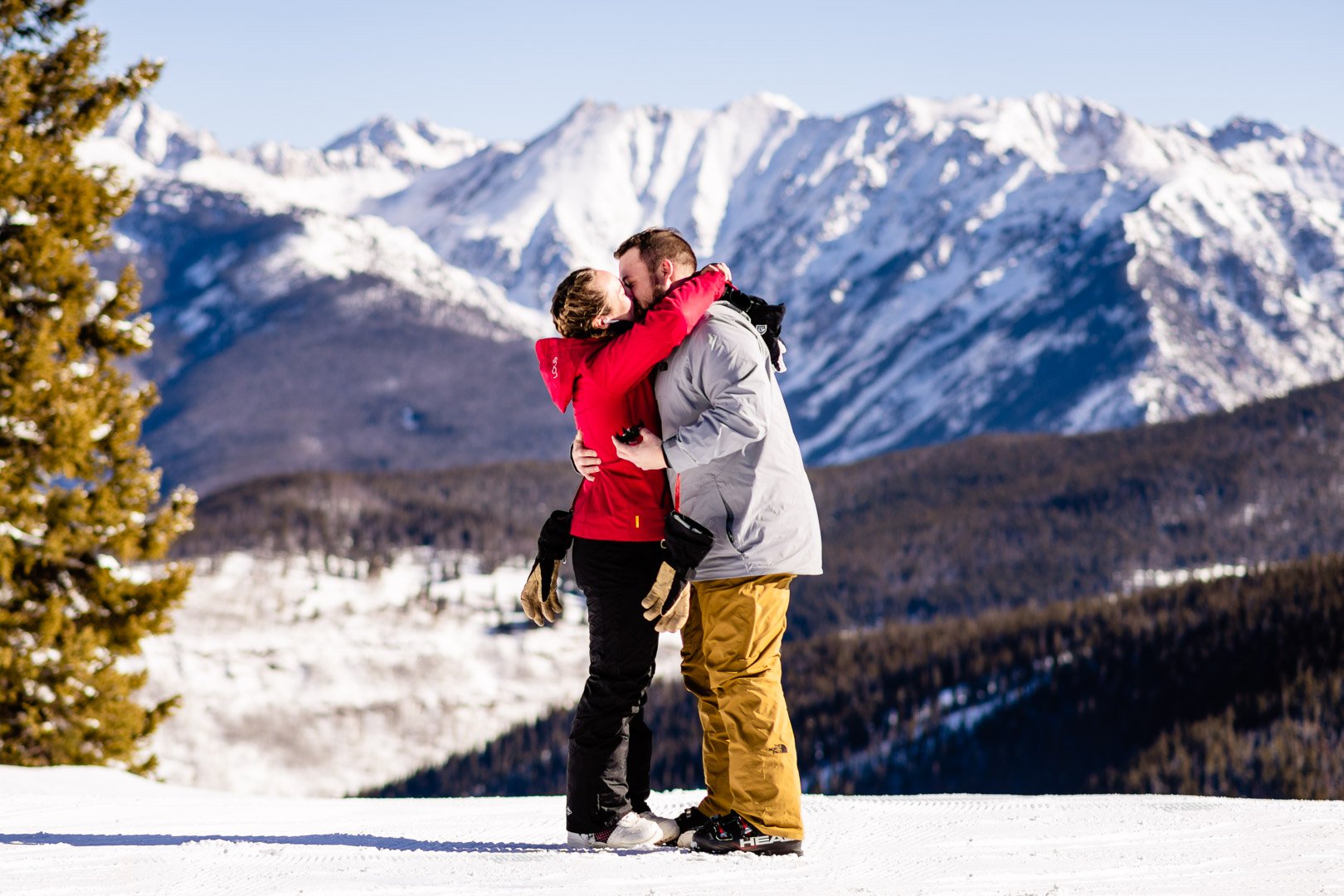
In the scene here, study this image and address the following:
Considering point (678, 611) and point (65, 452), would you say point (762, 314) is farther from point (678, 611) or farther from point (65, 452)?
point (65, 452)

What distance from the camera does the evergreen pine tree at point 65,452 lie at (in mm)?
15438

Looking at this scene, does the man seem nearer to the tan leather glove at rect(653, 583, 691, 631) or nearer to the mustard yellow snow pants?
the mustard yellow snow pants

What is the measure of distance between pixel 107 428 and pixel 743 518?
36.2ft

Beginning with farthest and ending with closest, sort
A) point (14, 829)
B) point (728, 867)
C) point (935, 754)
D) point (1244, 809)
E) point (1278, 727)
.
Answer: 1. point (935, 754)
2. point (1278, 727)
3. point (1244, 809)
4. point (14, 829)
5. point (728, 867)

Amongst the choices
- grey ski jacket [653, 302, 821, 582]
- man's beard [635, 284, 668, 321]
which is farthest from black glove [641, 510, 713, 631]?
man's beard [635, 284, 668, 321]

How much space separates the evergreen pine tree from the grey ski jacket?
9.95 m

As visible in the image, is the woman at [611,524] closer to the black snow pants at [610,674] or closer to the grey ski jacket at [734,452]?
the black snow pants at [610,674]

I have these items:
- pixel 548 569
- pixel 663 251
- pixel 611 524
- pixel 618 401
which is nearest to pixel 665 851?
pixel 548 569

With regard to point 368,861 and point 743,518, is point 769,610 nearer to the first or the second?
point 743,518

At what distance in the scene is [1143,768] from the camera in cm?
11131

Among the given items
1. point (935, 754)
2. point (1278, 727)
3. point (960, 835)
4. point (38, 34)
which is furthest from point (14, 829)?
point (935, 754)

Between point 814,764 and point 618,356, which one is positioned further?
point 814,764

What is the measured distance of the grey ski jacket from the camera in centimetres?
741

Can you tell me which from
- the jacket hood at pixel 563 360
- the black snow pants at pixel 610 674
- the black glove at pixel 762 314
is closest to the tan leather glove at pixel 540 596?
the black snow pants at pixel 610 674
